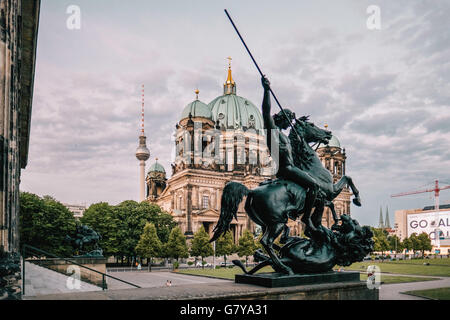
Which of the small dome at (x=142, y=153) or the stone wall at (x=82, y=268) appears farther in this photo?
the small dome at (x=142, y=153)

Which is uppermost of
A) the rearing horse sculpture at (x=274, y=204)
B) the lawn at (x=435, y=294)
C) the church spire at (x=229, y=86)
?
the church spire at (x=229, y=86)

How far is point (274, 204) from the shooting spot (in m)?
8.58

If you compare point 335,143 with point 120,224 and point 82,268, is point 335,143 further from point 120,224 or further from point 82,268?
point 82,268

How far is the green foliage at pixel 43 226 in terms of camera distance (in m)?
49.6

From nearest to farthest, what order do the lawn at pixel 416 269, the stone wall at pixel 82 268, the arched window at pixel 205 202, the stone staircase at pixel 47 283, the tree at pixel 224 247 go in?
1. the stone staircase at pixel 47 283
2. the stone wall at pixel 82 268
3. the lawn at pixel 416 269
4. the tree at pixel 224 247
5. the arched window at pixel 205 202

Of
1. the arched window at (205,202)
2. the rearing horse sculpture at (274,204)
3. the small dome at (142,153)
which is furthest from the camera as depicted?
the small dome at (142,153)

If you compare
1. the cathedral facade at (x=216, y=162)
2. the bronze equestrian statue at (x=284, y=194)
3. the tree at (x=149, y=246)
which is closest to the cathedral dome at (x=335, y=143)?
the cathedral facade at (x=216, y=162)

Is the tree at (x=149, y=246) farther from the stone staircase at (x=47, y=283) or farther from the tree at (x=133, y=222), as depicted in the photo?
the stone staircase at (x=47, y=283)

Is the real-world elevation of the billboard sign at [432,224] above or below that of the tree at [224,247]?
below

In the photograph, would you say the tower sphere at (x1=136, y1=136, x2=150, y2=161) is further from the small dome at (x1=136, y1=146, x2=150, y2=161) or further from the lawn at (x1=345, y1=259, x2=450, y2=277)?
the lawn at (x1=345, y1=259, x2=450, y2=277)

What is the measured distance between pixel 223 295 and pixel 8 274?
12.7 feet

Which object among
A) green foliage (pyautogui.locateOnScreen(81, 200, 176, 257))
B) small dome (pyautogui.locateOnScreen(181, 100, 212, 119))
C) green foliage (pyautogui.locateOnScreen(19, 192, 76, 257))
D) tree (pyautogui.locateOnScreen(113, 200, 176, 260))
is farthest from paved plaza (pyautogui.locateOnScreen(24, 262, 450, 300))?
small dome (pyautogui.locateOnScreen(181, 100, 212, 119))

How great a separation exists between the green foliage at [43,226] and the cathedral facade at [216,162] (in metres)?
29.8
